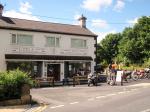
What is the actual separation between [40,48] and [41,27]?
257 centimetres

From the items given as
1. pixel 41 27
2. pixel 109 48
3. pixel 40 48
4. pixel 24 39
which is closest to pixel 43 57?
pixel 40 48

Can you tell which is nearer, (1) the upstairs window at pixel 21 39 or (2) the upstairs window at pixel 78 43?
(1) the upstairs window at pixel 21 39

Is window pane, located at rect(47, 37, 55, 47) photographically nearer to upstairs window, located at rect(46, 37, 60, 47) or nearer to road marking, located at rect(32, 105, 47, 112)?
upstairs window, located at rect(46, 37, 60, 47)

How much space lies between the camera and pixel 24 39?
30.8 meters

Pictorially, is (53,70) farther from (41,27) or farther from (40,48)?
(41,27)

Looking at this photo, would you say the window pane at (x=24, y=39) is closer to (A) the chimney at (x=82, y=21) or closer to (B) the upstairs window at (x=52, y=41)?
(B) the upstairs window at (x=52, y=41)

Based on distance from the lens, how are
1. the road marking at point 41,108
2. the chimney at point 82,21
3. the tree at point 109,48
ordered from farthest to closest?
the tree at point 109,48 → the chimney at point 82,21 → the road marking at point 41,108

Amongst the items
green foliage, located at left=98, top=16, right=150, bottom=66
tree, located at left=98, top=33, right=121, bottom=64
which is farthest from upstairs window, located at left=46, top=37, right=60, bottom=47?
tree, located at left=98, top=33, right=121, bottom=64

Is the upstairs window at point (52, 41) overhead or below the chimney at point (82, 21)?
below

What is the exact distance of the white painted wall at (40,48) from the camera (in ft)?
95.7

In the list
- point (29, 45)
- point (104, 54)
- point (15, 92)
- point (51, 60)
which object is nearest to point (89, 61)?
point (51, 60)

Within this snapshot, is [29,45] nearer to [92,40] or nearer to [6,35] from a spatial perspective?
[6,35]

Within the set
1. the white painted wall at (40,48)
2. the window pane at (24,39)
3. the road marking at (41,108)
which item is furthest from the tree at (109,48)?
the road marking at (41,108)

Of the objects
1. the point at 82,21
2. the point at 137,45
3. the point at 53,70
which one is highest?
the point at 82,21
